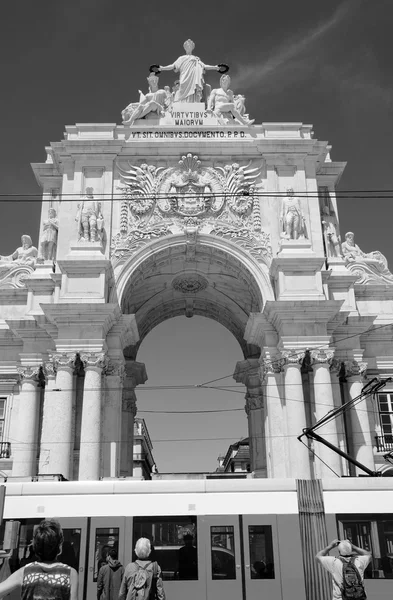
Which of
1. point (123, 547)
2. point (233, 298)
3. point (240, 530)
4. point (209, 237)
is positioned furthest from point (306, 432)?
point (233, 298)

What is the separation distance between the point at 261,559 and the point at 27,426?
16.2 meters

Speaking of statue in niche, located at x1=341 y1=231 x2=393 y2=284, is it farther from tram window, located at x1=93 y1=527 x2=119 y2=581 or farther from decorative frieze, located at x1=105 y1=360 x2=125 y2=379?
tram window, located at x1=93 y1=527 x2=119 y2=581

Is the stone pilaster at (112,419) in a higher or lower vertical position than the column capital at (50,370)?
lower

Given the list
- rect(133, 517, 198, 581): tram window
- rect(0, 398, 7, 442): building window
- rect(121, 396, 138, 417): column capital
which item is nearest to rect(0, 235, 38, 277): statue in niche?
rect(0, 398, 7, 442): building window

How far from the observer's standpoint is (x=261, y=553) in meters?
14.6

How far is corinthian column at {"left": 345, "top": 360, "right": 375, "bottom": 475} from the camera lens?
90.0ft

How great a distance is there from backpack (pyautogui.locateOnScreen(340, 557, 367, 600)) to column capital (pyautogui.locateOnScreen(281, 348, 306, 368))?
1921cm

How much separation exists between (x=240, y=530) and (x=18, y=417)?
16634mm

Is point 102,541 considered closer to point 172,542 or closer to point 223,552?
point 172,542

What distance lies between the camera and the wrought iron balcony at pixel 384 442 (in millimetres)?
28828

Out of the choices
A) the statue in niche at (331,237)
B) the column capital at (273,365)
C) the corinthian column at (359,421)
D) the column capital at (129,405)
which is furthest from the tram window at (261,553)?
the column capital at (129,405)

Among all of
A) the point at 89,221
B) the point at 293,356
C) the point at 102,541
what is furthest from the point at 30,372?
the point at 102,541

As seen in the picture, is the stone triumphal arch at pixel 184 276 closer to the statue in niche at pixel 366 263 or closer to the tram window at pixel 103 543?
the statue in niche at pixel 366 263

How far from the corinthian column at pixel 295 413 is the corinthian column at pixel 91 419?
26.1 ft
